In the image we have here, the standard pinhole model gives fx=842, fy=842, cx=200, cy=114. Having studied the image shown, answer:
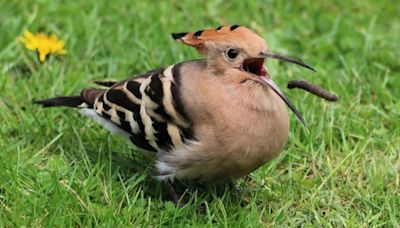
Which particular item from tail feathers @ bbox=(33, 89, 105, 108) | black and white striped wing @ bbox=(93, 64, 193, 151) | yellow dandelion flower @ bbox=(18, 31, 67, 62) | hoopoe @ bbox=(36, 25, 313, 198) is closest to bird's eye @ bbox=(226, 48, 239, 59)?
hoopoe @ bbox=(36, 25, 313, 198)

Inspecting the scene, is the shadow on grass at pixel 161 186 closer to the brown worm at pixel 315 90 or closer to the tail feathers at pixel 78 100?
the tail feathers at pixel 78 100

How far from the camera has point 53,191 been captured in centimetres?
344

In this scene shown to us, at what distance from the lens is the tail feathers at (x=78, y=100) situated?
378 centimetres

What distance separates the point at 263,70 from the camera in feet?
11.0

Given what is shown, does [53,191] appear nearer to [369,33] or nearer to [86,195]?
[86,195]

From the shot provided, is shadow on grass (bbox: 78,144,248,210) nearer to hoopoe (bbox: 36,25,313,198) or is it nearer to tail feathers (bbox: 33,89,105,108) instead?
hoopoe (bbox: 36,25,313,198)

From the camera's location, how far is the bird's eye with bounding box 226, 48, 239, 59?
3247 millimetres

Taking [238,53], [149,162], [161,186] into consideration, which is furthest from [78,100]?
[238,53]

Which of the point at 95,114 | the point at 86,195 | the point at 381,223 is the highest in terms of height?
the point at 95,114

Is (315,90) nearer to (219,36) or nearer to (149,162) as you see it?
(219,36)

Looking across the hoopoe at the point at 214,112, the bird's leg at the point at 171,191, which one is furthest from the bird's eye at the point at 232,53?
the bird's leg at the point at 171,191

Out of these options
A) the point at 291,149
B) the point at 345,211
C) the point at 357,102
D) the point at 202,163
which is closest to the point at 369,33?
the point at 357,102

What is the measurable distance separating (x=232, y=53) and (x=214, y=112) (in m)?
0.24

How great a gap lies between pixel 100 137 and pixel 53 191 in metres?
0.61
